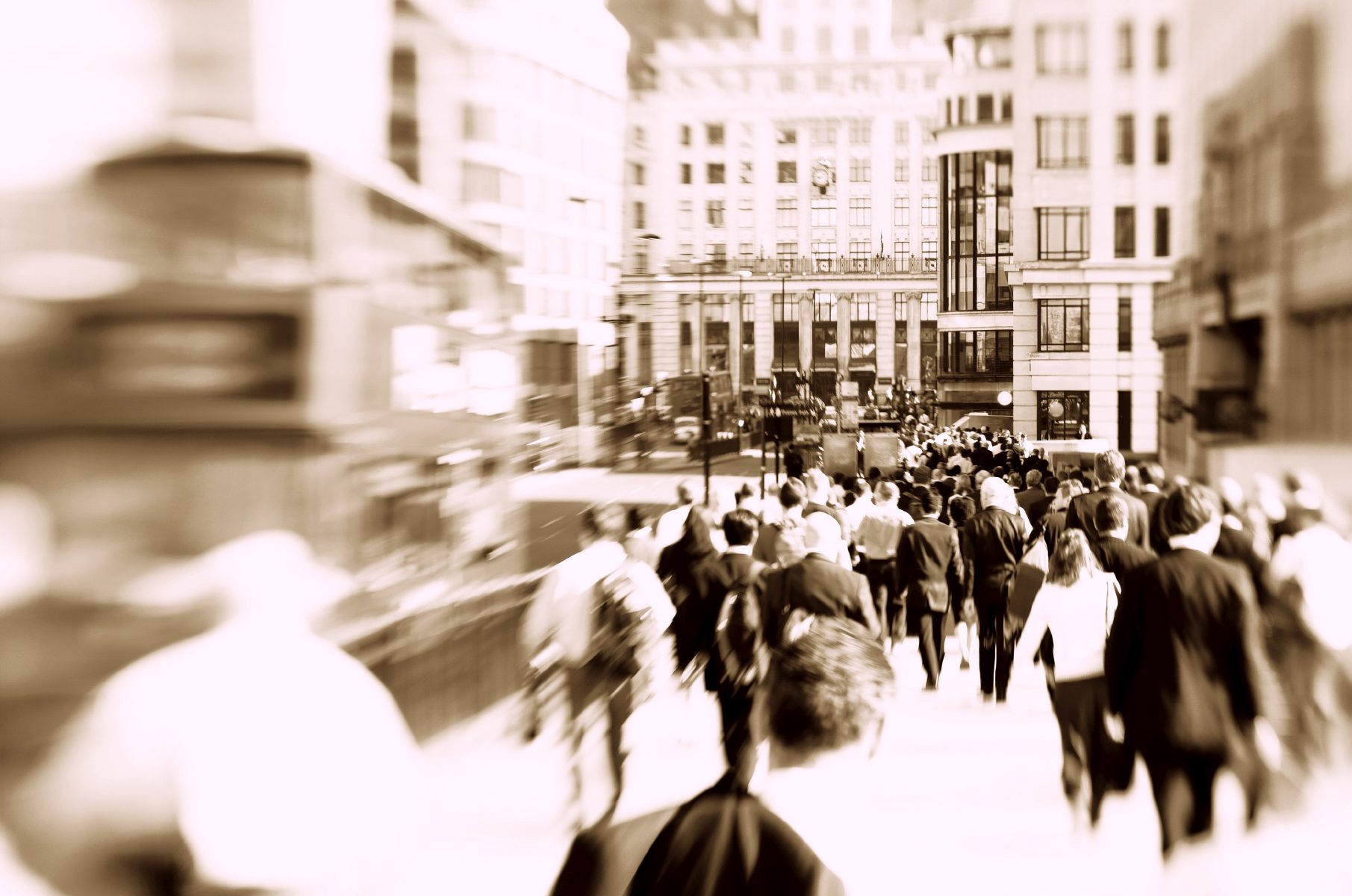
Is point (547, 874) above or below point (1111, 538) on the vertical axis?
below

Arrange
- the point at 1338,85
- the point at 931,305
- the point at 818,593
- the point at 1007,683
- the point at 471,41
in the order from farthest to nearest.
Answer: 1. the point at 1007,683
2. the point at 818,593
3. the point at 931,305
4. the point at 1338,85
5. the point at 471,41

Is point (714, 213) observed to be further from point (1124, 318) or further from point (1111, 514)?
point (1111, 514)

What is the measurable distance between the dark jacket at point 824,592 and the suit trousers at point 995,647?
2157mm

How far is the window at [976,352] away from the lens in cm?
358

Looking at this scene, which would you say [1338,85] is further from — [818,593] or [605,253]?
[818,593]

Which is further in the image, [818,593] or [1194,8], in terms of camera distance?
[818,593]

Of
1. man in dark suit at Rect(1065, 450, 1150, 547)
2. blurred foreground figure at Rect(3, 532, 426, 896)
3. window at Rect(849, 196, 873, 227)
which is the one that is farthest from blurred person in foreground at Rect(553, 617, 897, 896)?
man in dark suit at Rect(1065, 450, 1150, 547)

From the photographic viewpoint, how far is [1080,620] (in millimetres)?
4316

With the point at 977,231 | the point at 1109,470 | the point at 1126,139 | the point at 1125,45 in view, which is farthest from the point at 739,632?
the point at 1125,45

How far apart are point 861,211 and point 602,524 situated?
124 cm

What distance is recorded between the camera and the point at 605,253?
3.03 meters

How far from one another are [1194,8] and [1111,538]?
7.71 ft

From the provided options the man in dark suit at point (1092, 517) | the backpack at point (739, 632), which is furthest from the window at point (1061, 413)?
the man in dark suit at point (1092, 517)

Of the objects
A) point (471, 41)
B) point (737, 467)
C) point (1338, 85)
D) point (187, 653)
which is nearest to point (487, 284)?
point (471, 41)
